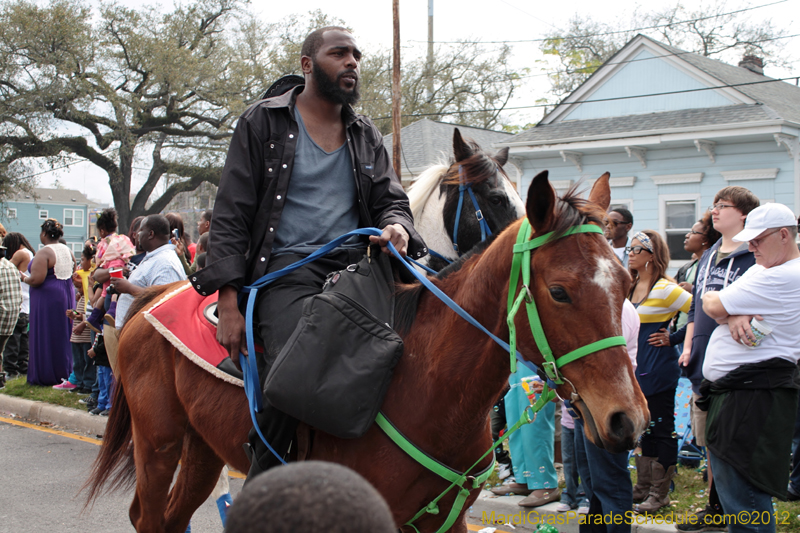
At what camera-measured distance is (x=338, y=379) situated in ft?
8.11

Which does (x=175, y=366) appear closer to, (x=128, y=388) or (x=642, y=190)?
(x=128, y=388)

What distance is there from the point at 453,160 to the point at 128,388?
321cm

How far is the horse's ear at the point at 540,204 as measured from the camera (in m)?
2.31

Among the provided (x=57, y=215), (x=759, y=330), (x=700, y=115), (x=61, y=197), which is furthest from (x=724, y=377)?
(x=61, y=197)

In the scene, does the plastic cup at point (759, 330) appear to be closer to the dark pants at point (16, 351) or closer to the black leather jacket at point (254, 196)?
the black leather jacket at point (254, 196)

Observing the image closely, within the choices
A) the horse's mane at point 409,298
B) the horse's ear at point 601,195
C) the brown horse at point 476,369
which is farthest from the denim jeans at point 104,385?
the horse's ear at point 601,195

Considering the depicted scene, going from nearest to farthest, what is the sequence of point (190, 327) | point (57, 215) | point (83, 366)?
point (190, 327) < point (83, 366) < point (57, 215)

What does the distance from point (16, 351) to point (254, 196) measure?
11.3m

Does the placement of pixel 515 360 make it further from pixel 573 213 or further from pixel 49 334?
pixel 49 334

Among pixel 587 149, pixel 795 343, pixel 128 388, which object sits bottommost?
pixel 128 388

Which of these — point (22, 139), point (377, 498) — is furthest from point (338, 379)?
point (22, 139)

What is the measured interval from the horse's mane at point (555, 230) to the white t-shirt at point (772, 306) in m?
1.64

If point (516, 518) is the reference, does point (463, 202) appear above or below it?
above

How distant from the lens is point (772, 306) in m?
3.64
